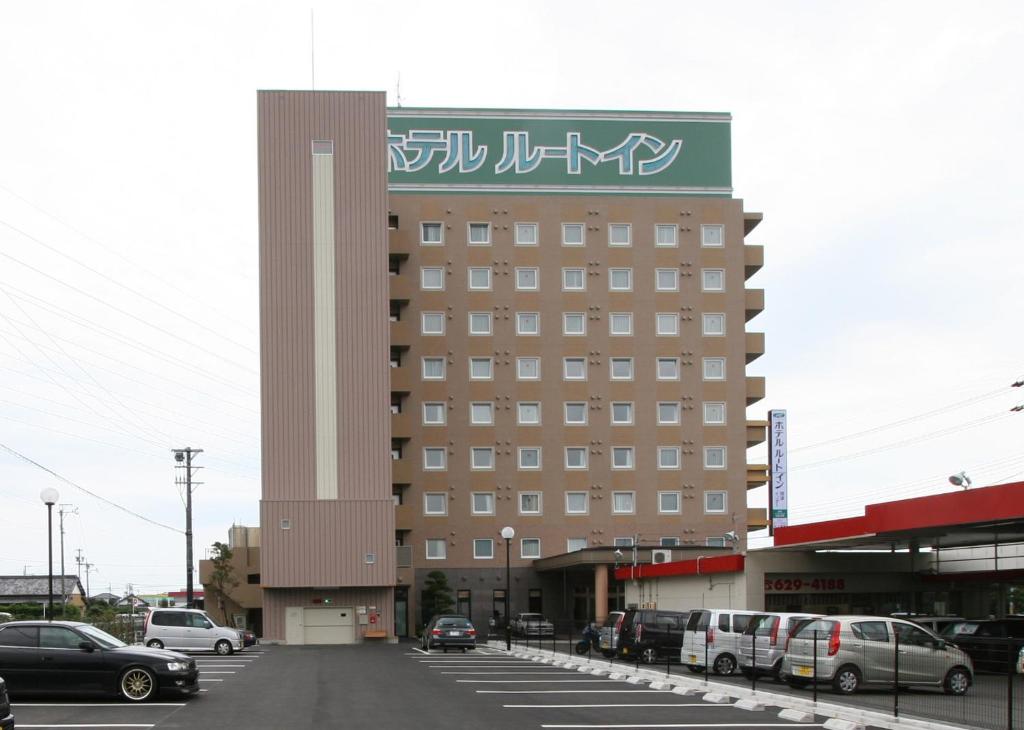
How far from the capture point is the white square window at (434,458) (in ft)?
242

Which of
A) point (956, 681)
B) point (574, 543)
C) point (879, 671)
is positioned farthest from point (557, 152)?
point (956, 681)

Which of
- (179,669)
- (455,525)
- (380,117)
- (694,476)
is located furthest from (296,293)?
(179,669)

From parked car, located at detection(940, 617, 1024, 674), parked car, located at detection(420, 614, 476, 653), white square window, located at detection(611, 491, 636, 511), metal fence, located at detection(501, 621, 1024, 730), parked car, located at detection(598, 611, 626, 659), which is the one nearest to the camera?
metal fence, located at detection(501, 621, 1024, 730)

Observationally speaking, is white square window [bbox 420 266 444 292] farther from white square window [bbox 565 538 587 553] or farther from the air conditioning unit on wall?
the air conditioning unit on wall

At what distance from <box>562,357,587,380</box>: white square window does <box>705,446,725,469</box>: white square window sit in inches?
342

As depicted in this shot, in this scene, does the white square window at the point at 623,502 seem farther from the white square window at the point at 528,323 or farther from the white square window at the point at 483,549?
the white square window at the point at 528,323

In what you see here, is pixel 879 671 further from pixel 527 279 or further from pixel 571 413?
pixel 527 279

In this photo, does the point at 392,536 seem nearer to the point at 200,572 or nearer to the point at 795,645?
the point at 200,572

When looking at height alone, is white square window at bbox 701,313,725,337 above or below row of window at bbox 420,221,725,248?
below

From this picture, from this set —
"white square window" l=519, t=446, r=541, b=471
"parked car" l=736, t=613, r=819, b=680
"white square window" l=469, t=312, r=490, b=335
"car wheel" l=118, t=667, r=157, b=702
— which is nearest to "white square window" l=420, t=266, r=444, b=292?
"white square window" l=469, t=312, r=490, b=335

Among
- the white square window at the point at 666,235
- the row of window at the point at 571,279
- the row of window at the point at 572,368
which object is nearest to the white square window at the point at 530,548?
the row of window at the point at 572,368

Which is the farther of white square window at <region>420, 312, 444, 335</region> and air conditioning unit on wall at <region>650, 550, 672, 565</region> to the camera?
white square window at <region>420, 312, 444, 335</region>

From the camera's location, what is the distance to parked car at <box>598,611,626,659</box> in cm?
3914

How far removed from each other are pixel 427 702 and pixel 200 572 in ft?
181
